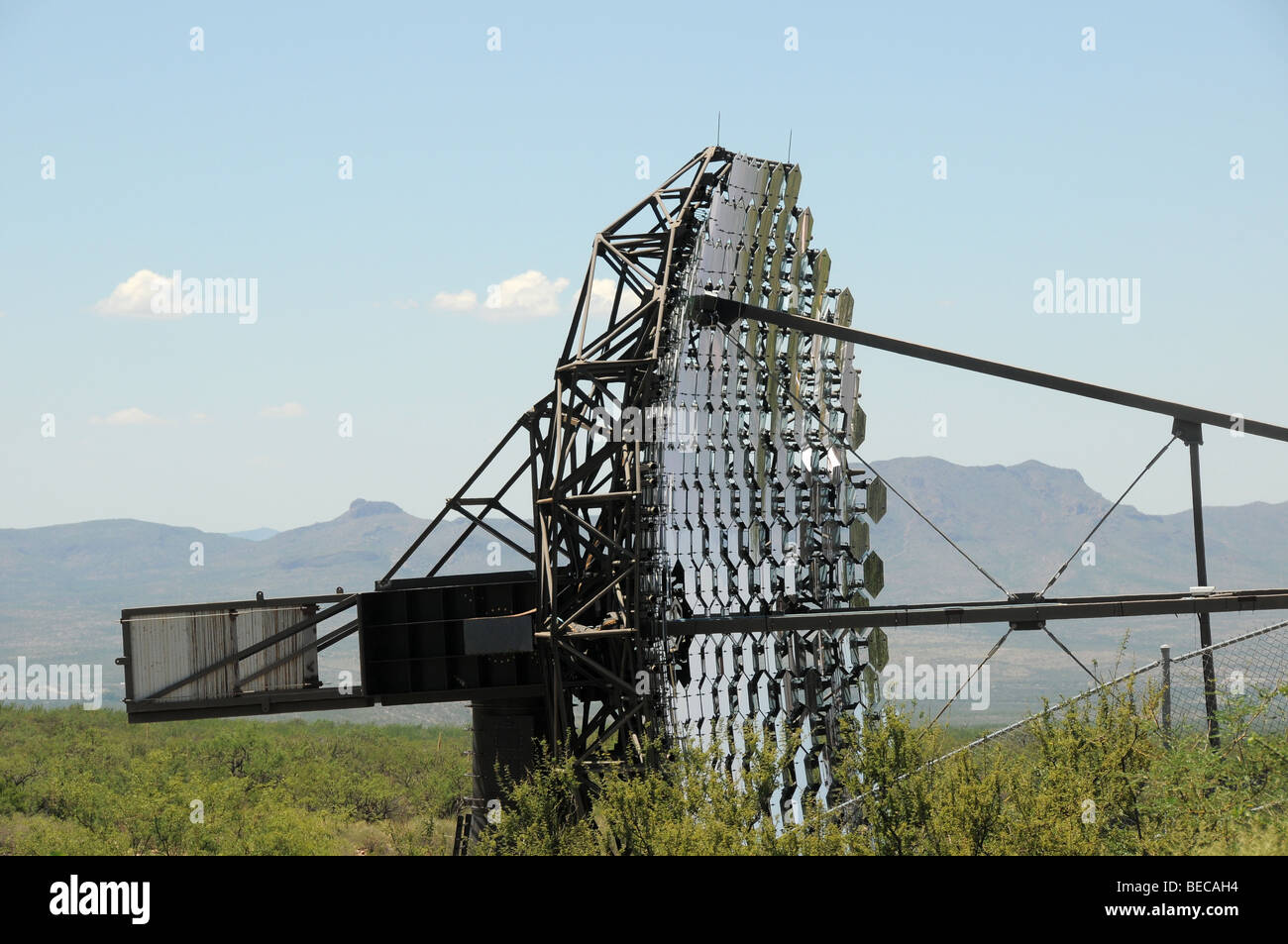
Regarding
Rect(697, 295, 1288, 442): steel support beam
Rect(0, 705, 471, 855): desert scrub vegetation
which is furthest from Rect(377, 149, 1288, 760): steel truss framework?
Rect(0, 705, 471, 855): desert scrub vegetation

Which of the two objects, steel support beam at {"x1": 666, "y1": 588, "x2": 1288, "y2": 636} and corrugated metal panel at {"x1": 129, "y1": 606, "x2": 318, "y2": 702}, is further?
corrugated metal panel at {"x1": 129, "y1": 606, "x2": 318, "y2": 702}

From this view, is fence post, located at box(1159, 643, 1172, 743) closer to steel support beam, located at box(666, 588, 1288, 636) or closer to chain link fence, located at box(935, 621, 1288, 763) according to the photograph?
chain link fence, located at box(935, 621, 1288, 763)

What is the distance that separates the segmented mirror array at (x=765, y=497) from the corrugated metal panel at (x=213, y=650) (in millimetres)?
8827

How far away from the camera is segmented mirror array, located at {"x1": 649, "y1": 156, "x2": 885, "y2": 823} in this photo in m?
32.2

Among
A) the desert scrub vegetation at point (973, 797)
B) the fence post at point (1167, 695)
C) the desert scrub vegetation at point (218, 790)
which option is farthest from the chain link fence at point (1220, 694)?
the desert scrub vegetation at point (218, 790)

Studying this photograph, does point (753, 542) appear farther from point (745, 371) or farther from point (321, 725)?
point (321, 725)

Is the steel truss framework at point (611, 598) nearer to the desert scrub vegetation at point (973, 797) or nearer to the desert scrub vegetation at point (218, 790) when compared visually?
the desert scrub vegetation at point (973, 797)

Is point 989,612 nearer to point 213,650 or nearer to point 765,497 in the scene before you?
point 765,497

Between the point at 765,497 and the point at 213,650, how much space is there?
13259mm

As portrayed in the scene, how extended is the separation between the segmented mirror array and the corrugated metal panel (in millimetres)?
8827

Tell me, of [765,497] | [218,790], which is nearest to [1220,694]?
[765,497]

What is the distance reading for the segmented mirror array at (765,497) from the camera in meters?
32.2

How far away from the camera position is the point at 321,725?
6245 inches
